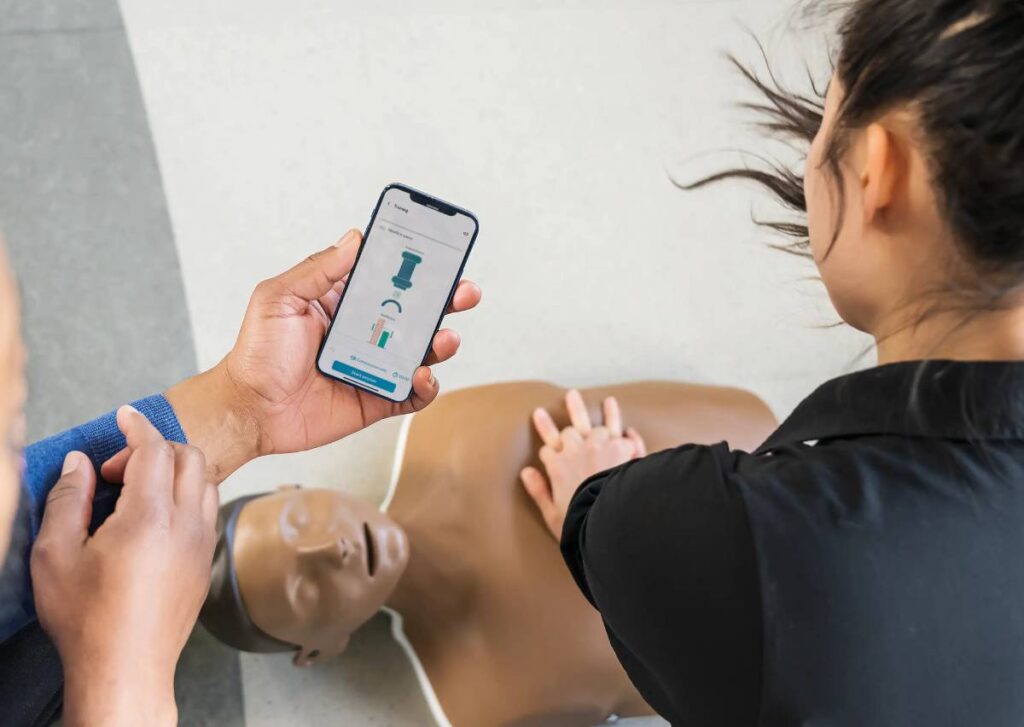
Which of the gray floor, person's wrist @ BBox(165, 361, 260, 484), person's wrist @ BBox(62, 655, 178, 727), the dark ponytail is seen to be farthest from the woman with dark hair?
the gray floor

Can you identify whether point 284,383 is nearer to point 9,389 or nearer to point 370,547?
point 370,547

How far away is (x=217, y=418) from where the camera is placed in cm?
75

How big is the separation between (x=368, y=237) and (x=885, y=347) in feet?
1.42

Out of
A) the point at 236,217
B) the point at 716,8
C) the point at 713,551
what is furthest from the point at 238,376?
the point at 716,8

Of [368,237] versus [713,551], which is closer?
[713,551]

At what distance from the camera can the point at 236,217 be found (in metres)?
1.25

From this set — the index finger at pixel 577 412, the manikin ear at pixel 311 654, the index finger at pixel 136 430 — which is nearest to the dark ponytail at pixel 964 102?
the index finger at pixel 136 430

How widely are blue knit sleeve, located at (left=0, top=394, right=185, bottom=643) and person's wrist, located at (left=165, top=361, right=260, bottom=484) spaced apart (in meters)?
0.01

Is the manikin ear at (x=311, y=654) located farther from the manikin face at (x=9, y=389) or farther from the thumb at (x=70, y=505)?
the manikin face at (x=9, y=389)

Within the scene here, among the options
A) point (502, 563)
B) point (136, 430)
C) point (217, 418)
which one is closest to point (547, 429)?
point (502, 563)

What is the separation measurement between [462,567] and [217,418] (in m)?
0.36

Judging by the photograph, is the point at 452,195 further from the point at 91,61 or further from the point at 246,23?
the point at 91,61

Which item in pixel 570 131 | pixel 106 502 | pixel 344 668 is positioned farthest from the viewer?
pixel 570 131

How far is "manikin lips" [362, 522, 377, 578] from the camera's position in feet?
2.97
